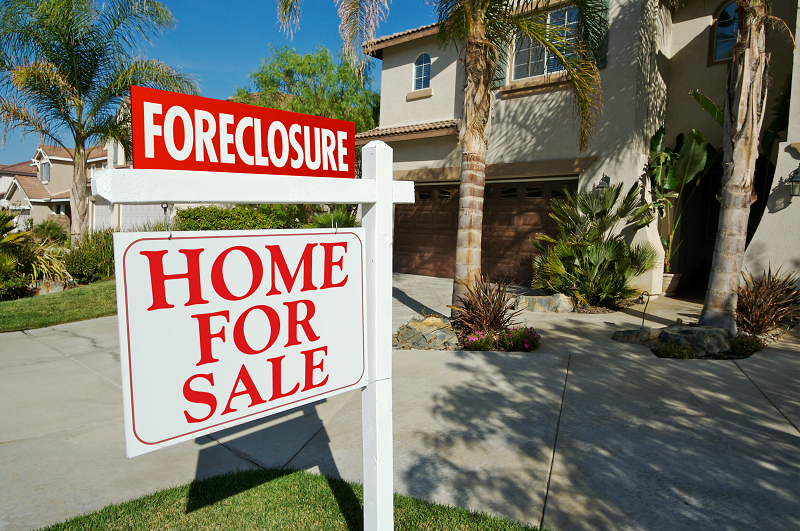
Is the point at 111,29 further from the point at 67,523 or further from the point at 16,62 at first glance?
the point at 67,523

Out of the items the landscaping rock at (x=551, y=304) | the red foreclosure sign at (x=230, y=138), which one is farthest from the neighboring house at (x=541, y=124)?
the red foreclosure sign at (x=230, y=138)

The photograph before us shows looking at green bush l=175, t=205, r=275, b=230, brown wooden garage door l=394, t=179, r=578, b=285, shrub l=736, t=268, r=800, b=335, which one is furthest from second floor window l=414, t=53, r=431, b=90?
shrub l=736, t=268, r=800, b=335

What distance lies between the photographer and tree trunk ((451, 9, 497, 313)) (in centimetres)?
749

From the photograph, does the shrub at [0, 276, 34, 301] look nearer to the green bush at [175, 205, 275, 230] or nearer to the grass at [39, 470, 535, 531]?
the green bush at [175, 205, 275, 230]

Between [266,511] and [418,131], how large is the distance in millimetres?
11510

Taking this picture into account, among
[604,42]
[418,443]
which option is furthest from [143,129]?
Answer: [604,42]

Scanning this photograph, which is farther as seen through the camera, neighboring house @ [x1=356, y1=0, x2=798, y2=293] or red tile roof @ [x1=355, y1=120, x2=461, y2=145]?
red tile roof @ [x1=355, y1=120, x2=461, y2=145]

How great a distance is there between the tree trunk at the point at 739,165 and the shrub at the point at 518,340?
7.75 feet

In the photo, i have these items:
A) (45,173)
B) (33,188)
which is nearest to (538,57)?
(33,188)

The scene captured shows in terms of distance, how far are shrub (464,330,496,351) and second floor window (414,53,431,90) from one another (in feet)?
30.4

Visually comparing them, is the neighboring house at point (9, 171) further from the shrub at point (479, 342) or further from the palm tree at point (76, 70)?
the shrub at point (479, 342)

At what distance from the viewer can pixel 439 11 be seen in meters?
8.79

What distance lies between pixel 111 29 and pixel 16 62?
2.56 meters

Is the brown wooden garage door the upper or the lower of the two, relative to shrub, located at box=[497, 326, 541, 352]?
upper
